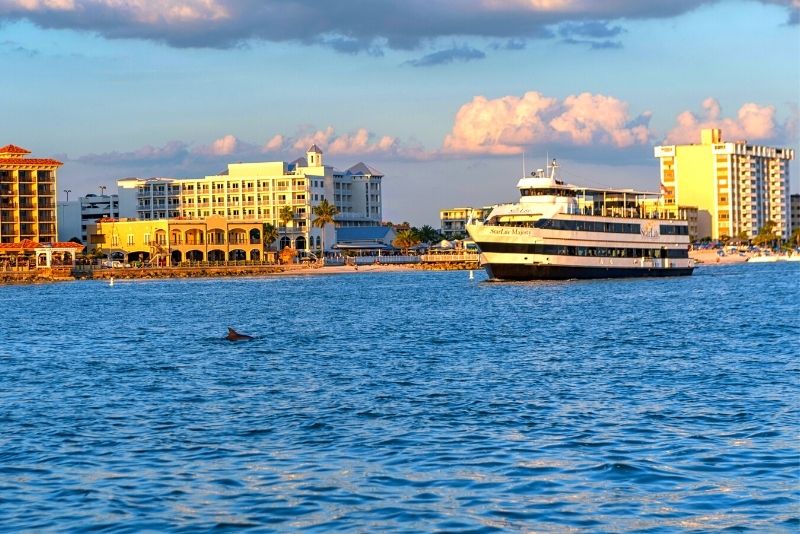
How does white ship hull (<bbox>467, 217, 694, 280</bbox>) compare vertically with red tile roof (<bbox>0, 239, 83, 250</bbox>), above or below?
below

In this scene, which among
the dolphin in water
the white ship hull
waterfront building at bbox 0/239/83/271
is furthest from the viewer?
waterfront building at bbox 0/239/83/271

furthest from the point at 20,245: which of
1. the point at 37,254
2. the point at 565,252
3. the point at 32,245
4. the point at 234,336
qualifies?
the point at 234,336

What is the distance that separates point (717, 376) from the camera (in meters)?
38.9

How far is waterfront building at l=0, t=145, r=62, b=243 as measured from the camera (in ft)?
641

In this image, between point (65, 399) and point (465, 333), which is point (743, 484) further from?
point (465, 333)

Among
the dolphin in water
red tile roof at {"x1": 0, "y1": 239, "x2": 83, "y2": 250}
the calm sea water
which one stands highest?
red tile roof at {"x1": 0, "y1": 239, "x2": 83, "y2": 250}

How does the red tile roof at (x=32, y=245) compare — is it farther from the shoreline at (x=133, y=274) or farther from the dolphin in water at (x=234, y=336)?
the dolphin in water at (x=234, y=336)

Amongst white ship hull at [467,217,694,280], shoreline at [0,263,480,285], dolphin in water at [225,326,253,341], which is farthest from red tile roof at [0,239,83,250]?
dolphin in water at [225,326,253,341]

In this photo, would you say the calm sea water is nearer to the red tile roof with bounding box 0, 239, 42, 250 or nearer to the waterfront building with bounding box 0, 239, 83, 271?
the waterfront building with bounding box 0, 239, 83, 271

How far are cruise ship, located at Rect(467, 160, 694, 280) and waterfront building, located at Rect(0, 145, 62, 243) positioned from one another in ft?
329

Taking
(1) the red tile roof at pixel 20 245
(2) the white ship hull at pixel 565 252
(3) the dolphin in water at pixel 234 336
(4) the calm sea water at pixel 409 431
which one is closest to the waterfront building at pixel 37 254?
(1) the red tile roof at pixel 20 245

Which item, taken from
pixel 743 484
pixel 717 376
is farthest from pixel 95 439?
pixel 717 376

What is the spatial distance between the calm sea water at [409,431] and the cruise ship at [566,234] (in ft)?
176

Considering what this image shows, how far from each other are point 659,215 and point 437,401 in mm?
110464
